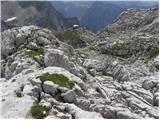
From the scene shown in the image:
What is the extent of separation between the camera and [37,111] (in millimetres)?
39250

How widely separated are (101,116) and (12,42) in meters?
37.9

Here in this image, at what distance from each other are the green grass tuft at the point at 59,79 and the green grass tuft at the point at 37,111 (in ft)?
19.6

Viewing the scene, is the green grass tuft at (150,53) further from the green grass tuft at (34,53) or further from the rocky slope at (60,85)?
the green grass tuft at (34,53)

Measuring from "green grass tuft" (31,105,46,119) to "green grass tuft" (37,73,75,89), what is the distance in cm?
597

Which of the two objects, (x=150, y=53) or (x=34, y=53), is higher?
(x=34, y=53)

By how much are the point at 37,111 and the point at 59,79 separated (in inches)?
330

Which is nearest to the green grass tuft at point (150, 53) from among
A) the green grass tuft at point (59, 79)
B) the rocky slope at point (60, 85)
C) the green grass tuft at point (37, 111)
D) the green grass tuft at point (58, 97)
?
the rocky slope at point (60, 85)

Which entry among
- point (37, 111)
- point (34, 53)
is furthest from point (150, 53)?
point (37, 111)

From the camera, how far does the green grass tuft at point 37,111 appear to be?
127 feet

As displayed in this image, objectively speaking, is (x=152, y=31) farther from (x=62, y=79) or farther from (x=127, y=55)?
(x=62, y=79)

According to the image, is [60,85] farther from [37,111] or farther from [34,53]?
[34,53]

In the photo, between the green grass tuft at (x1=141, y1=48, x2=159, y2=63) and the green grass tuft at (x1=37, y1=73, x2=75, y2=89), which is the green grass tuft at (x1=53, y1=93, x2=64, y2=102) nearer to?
the green grass tuft at (x1=37, y1=73, x2=75, y2=89)

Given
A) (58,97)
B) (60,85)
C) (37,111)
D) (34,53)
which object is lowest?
(37,111)

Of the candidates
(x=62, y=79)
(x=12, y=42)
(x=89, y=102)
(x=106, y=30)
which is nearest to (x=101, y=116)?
(x=89, y=102)
